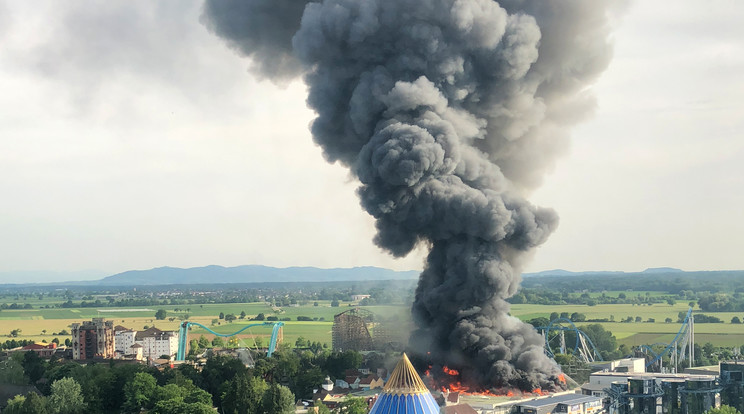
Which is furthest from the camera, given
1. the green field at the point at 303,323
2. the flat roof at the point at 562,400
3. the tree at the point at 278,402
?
the green field at the point at 303,323

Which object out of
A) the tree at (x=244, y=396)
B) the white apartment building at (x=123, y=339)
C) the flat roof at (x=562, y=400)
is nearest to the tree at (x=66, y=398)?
the tree at (x=244, y=396)

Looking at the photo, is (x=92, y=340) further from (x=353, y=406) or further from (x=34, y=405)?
(x=353, y=406)

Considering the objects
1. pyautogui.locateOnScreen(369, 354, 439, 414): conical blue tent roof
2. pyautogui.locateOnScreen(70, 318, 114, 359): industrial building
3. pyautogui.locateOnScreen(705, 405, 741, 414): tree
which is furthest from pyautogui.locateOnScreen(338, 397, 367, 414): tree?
pyautogui.locateOnScreen(70, 318, 114, 359): industrial building

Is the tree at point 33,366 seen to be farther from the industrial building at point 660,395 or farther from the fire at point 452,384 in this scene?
the industrial building at point 660,395

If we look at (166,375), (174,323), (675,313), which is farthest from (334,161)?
(675,313)

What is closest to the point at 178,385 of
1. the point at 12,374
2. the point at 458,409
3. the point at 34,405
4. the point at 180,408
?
the point at 180,408

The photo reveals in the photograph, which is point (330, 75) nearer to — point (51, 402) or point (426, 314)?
point (426, 314)
